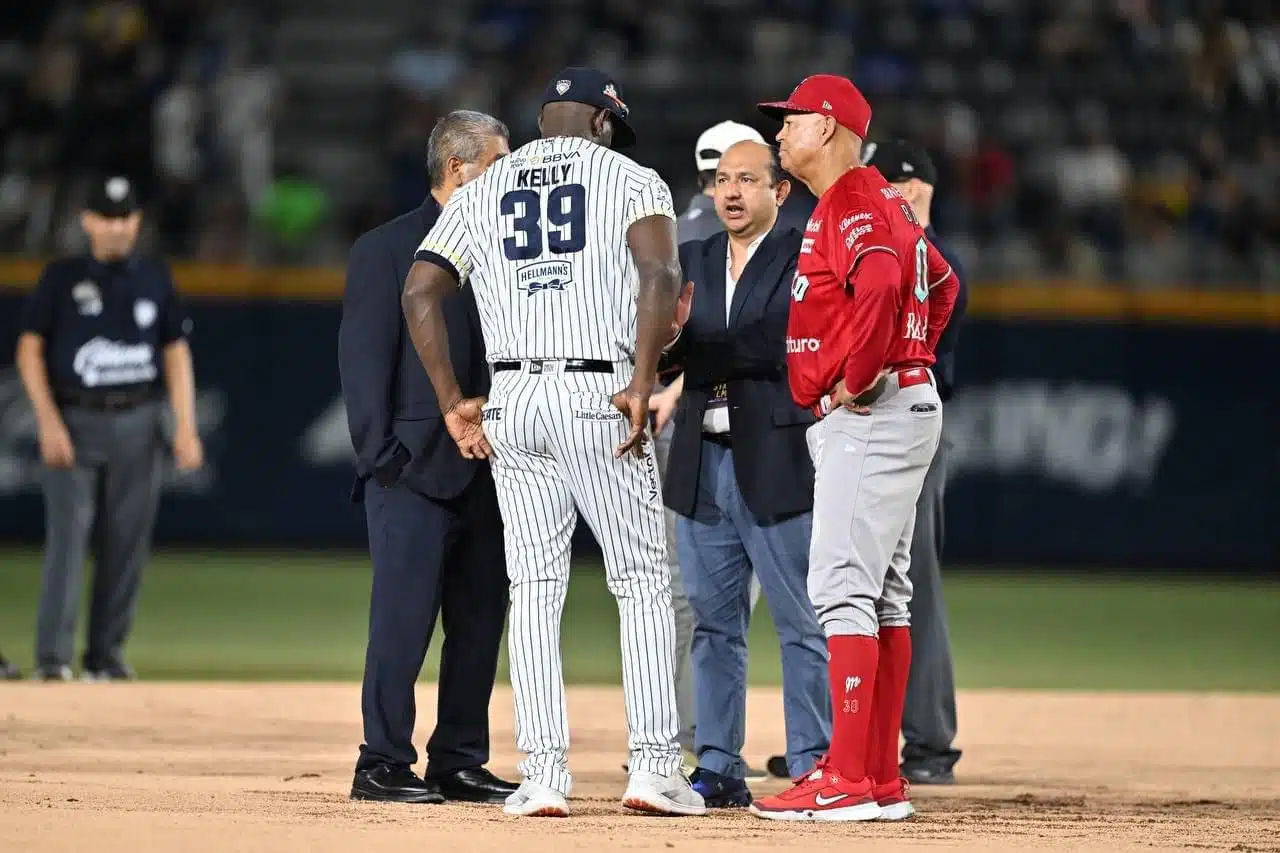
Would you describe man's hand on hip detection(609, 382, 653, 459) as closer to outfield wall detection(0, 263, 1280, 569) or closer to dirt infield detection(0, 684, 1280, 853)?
dirt infield detection(0, 684, 1280, 853)

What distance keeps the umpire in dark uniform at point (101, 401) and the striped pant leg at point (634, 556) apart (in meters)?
4.43

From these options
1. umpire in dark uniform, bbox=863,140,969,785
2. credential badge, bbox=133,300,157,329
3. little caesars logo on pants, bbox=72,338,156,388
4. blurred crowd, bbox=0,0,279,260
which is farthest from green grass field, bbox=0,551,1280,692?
blurred crowd, bbox=0,0,279,260

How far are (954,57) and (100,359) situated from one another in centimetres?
1136

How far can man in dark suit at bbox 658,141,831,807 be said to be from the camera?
629 centimetres

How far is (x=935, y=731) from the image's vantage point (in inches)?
279

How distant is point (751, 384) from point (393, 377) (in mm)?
1185

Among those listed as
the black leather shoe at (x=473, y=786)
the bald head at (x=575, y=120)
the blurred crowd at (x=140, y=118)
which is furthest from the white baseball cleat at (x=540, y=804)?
the blurred crowd at (x=140, y=118)

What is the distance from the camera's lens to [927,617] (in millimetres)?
7168

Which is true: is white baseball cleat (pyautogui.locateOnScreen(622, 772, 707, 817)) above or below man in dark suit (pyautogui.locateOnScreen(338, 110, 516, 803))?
below

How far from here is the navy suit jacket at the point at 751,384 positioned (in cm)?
628

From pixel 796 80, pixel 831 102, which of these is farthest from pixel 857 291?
pixel 796 80

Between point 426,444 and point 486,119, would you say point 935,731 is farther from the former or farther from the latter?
point 486,119

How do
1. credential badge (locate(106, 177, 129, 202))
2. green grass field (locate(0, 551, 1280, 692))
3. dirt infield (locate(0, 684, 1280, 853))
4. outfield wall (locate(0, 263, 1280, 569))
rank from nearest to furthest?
dirt infield (locate(0, 684, 1280, 853)), credential badge (locate(106, 177, 129, 202)), green grass field (locate(0, 551, 1280, 692)), outfield wall (locate(0, 263, 1280, 569))

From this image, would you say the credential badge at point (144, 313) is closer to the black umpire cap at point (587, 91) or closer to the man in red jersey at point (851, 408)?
the black umpire cap at point (587, 91)
